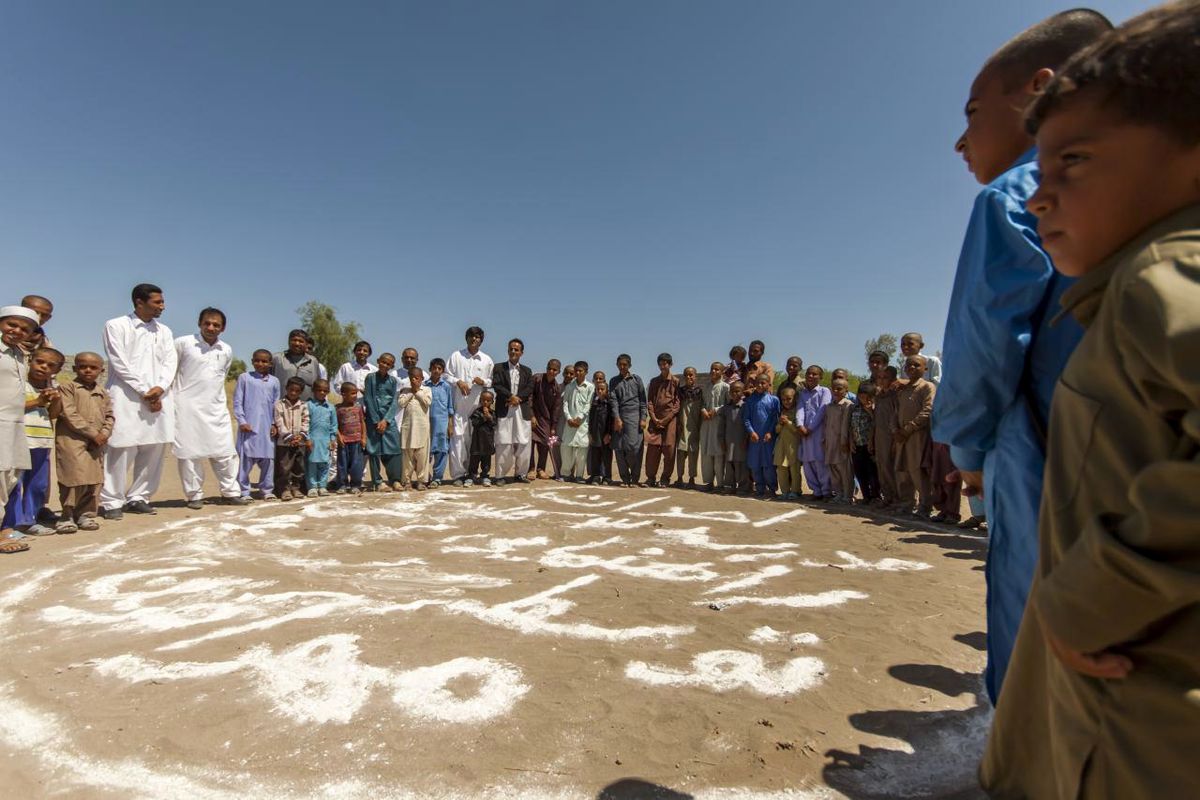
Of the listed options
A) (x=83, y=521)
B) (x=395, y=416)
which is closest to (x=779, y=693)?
(x=83, y=521)

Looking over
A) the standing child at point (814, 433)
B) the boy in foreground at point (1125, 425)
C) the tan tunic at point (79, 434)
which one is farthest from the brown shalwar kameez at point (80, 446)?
the standing child at point (814, 433)

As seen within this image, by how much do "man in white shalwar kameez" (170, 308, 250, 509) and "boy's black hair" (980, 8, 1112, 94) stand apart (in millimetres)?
7621

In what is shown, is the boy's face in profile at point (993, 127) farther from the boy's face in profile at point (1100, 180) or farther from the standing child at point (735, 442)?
→ the standing child at point (735, 442)

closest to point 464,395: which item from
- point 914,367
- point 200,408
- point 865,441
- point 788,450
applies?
point 200,408

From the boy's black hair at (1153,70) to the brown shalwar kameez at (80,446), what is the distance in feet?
24.0

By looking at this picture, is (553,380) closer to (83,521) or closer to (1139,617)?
(83,521)

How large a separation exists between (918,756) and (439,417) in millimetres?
7893

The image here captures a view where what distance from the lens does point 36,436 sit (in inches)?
214

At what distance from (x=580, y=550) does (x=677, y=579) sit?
1.11 meters

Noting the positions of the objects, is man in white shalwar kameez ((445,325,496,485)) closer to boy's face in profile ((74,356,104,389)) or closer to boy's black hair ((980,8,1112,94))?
boy's face in profile ((74,356,104,389))

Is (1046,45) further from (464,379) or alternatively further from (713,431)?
(464,379)

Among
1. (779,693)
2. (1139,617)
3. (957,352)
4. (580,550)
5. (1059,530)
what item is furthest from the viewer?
(580,550)

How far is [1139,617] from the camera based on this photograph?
0.80 metres

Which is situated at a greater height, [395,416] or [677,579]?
[395,416]
